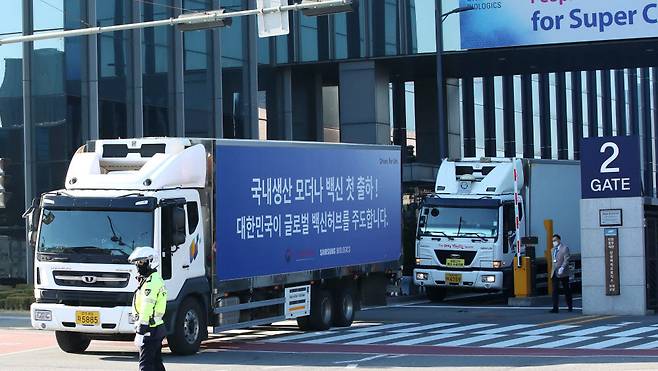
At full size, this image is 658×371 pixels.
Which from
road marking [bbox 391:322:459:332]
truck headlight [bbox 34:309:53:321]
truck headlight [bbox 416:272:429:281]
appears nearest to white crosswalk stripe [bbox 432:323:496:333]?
road marking [bbox 391:322:459:332]

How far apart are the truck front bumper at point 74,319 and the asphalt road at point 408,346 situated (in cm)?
50

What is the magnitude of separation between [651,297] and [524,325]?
14.0 feet

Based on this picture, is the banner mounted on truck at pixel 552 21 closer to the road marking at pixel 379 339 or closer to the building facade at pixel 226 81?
the building facade at pixel 226 81

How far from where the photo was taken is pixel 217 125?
45156 millimetres

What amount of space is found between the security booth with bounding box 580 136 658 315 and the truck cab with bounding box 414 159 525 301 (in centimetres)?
394

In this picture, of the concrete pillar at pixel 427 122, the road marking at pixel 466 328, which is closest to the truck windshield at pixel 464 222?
the road marking at pixel 466 328

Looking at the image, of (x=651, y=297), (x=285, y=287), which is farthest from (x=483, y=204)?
(x=285, y=287)

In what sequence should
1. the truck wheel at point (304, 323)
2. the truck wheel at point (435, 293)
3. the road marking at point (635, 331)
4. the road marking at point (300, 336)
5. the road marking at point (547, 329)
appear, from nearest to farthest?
the road marking at point (300, 336) < the road marking at point (635, 331) < the road marking at point (547, 329) < the truck wheel at point (304, 323) < the truck wheel at point (435, 293)

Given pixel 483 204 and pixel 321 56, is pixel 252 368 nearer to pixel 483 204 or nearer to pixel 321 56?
pixel 483 204

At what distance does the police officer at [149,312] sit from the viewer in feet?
51.9

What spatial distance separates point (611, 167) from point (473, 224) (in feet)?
16.8

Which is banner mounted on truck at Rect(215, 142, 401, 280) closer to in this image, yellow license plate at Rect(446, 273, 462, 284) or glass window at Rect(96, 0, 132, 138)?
yellow license plate at Rect(446, 273, 462, 284)

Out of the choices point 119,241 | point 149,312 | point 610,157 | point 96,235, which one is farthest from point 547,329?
point 149,312

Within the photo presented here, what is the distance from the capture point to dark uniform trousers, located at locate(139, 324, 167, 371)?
15750 mm
